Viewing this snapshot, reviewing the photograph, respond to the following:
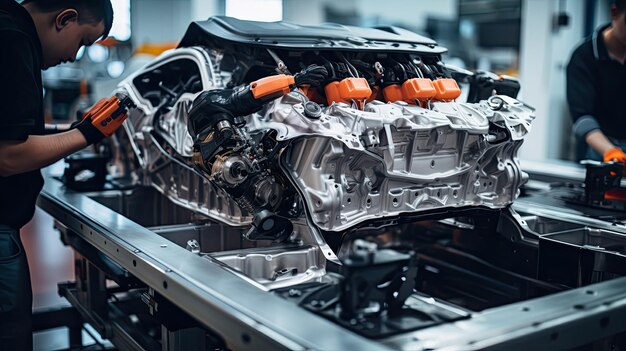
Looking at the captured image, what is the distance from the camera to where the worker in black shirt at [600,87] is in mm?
4273

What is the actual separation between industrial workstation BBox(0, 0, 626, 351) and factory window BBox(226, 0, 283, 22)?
7187 millimetres

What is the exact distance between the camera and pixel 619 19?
13.1ft

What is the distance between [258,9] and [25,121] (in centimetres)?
934

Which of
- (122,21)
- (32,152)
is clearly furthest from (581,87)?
(122,21)

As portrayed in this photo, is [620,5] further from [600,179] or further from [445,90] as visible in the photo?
[445,90]

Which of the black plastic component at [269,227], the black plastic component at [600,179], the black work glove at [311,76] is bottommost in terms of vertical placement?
the black plastic component at [269,227]

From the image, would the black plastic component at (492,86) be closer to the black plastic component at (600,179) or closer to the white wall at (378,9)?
the black plastic component at (600,179)

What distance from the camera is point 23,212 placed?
2.59 metres

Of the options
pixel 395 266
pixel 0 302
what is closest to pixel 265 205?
pixel 395 266

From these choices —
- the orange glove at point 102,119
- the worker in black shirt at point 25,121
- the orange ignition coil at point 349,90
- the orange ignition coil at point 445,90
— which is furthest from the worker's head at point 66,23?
the orange ignition coil at point 445,90

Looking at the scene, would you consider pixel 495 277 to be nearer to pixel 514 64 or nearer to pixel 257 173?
pixel 257 173

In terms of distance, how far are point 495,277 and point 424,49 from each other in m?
1.27

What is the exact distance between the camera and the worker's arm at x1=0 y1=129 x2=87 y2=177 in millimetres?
2336

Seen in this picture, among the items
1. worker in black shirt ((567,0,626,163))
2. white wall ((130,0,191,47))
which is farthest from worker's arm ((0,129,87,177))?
white wall ((130,0,191,47))
